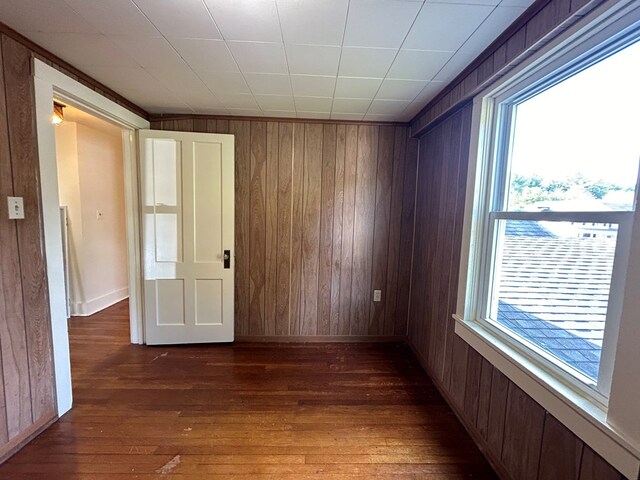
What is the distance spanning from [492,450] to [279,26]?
2.48 metres

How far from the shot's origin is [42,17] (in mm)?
1373

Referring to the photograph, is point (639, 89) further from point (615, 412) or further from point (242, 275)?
point (242, 275)

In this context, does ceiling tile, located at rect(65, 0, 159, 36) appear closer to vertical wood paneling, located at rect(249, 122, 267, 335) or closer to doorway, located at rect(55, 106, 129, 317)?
vertical wood paneling, located at rect(249, 122, 267, 335)

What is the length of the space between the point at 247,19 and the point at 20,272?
70.3 inches

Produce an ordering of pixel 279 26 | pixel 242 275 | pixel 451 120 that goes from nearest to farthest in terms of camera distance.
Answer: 1. pixel 279 26
2. pixel 451 120
3. pixel 242 275

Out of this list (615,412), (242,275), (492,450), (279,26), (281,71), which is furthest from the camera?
(242,275)

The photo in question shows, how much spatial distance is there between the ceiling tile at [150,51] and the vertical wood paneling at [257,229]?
1029mm

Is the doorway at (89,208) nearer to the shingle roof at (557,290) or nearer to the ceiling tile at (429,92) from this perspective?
the ceiling tile at (429,92)

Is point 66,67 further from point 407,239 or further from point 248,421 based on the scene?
point 407,239

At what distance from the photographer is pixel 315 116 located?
2711 millimetres

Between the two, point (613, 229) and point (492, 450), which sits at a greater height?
point (613, 229)

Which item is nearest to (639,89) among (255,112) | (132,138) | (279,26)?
(279,26)

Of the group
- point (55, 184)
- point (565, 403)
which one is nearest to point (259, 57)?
point (55, 184)

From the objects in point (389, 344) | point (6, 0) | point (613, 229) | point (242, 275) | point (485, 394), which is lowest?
point (389, 344)
